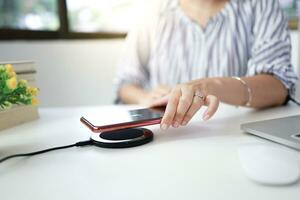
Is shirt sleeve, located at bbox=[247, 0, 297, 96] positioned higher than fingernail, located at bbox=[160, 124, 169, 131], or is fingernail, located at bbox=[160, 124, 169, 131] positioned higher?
shirt sleeve, located at bbox=[247, 0, 297, 96]

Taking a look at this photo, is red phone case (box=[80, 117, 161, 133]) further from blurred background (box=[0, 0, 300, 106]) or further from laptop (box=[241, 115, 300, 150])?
blurred background (box=[0, 0, 300, 106])

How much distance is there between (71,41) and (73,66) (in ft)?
0.44

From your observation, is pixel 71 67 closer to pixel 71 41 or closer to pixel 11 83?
pixel 71 41

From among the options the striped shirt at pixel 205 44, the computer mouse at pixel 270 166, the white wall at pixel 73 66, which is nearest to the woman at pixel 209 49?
the striped shirt at pixel 205 44

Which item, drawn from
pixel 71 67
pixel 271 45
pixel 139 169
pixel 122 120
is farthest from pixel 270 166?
pixel 71 67

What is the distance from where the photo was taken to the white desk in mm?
354

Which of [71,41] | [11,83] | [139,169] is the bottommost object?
[139,169]

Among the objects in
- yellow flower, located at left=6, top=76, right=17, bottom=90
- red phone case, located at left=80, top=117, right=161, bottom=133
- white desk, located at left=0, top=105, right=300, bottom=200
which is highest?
yellow flower, located at left=6, top=76, right=17, bottom=90

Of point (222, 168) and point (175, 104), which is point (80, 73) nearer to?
point (175, 104)

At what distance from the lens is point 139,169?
42 centimetres

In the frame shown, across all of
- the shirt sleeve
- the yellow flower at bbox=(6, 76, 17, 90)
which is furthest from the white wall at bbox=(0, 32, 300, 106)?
the yellow flower at bbox=(6, 76, 17, 90)

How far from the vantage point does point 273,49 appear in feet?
3.08

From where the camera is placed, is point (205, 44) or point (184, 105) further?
point (205, 44)

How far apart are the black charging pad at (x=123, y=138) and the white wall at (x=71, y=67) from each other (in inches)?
44.9
